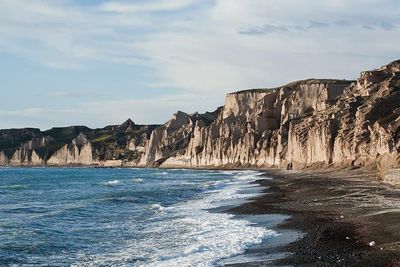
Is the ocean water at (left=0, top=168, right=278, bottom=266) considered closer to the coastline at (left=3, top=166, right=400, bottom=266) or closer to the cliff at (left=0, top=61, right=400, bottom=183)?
the coastline at (left=3, top=166, right=400, bottom=266)

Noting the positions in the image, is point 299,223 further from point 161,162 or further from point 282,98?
point 161,162

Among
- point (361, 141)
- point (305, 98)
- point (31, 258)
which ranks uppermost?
point (305, 98)

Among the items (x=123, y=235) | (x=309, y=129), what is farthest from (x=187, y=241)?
(x=309, y=129)

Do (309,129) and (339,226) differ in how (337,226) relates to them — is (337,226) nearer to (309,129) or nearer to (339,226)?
(339,226)

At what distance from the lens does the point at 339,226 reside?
2455 cm

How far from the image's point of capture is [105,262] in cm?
2041

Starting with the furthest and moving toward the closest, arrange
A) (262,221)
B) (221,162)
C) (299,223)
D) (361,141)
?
(221,162) < (361,141) < (262,221) < (299,223)

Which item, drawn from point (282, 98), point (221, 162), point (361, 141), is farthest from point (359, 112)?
point (221, 162)

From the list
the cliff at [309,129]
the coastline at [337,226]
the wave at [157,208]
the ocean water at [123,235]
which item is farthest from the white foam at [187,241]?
the cliff at [309,129]

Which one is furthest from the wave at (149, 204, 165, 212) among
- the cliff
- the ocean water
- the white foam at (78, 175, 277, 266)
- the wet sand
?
the cliff

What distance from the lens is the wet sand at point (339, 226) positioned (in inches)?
695


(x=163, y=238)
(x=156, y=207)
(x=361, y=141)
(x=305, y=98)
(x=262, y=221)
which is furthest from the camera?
(x=305, y=98)

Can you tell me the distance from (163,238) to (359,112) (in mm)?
57475

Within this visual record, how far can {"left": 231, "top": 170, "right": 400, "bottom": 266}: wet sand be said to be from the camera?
17.6 metres
